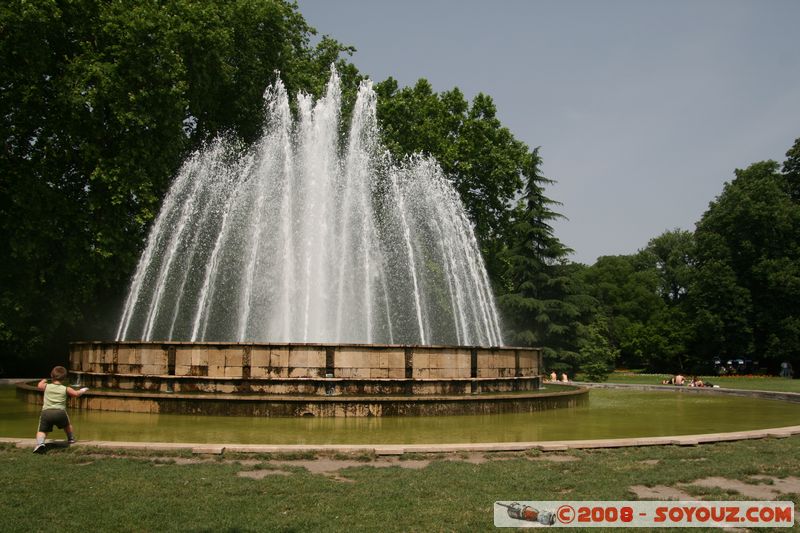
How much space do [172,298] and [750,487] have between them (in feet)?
101

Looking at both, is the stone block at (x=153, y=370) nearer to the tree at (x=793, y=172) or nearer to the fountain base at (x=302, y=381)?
the fountain base at (x=302, y=381)

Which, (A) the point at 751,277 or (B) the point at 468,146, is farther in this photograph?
(A) the point at 751,277

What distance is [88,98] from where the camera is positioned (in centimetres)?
2591

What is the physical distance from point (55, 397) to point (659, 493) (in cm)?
823

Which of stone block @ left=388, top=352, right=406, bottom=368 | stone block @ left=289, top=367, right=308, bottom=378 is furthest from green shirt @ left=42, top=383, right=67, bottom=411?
stone block @ left=388, top=352, right=406, bottom=368

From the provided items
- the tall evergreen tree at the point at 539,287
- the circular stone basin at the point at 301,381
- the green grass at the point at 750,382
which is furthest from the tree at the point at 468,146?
the circular stone basin at the point at 301,381

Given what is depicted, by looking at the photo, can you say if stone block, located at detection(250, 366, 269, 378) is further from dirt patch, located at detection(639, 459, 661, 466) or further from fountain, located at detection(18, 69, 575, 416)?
dirt patch, located at detection(639, 459, 661, 466)

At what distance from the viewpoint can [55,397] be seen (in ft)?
33.0

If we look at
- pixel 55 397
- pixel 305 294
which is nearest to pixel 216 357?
pixel 55 397

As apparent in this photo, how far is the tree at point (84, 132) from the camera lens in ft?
84.9

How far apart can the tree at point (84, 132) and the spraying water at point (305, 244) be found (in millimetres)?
2188

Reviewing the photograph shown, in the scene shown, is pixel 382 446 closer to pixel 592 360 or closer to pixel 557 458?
pixel 557 458

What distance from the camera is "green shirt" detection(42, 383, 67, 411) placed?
997cm

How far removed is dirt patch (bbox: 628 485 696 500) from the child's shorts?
768 centimetres
